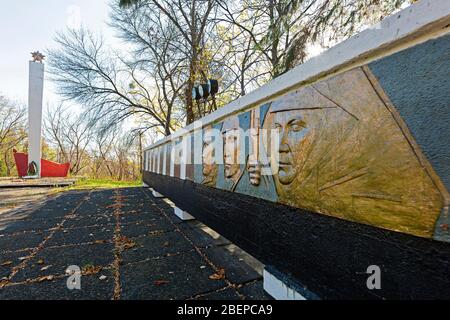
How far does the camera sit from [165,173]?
471 centimetres

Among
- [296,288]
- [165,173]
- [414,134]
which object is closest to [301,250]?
[296,288]

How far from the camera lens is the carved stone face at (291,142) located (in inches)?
49.1

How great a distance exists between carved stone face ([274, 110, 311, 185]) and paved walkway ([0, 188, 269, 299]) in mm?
758

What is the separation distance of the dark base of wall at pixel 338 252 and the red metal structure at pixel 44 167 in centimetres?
1479

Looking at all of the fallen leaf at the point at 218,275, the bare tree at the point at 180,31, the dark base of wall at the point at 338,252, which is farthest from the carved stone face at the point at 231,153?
the bare tree at the point at 180,31

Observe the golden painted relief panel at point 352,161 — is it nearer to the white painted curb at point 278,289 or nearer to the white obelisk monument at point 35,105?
the white painted curb at point 278,289

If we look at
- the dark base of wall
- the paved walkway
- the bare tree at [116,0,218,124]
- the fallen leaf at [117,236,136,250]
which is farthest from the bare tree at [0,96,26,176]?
the dark base of wall

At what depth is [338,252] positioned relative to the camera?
3.42 feet

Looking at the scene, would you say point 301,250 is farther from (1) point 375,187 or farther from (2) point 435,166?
(2) point 435,166

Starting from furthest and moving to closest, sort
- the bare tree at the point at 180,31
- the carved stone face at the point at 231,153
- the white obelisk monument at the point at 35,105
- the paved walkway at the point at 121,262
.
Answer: the white obelisk monument at the point at 35,105 → the bare tree at the point at 180,31 → the carved stone face at the point at 231,153 → the paved walkway at the point at 121,262

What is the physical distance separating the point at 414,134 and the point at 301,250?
0.77 m

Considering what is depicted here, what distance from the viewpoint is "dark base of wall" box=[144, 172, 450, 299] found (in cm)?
77

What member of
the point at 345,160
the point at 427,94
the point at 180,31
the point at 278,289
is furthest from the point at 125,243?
the point at 180,31

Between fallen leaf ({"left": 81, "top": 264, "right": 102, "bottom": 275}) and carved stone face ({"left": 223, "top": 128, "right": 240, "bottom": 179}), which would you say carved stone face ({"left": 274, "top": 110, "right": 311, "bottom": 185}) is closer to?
carved stone face ({"left": 223, "top": 128, "right": 240, "bottom": 179})
